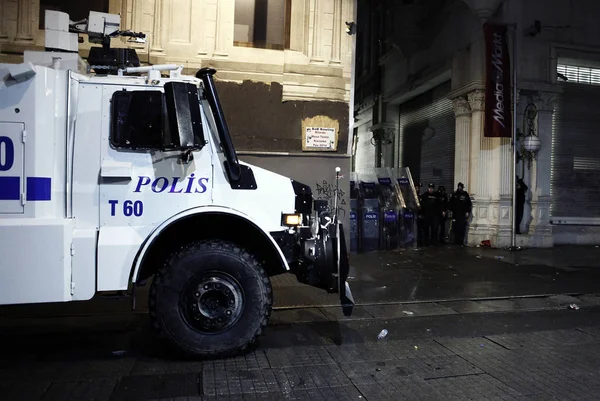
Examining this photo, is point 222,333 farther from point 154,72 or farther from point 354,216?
point 354,216

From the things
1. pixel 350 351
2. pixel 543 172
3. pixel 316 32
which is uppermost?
pixel 316 32

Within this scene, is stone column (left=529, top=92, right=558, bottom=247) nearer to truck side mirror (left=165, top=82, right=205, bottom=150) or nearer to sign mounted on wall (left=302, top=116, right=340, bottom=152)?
sign mounted on wall (left=302, top=116, right=340, bottom=152)

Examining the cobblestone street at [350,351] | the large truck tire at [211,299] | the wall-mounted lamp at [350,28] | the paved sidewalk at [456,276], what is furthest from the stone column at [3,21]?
the large truck tire at [211,299]

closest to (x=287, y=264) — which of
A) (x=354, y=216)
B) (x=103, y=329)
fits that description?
(x=103, y=329)

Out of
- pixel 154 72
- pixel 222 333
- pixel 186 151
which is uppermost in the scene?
pixel 154 72

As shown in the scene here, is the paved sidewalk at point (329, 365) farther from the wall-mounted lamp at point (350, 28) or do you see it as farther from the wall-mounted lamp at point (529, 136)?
the wall-mounted lamp at point (529, 136)

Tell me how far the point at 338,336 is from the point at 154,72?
3.56 meters

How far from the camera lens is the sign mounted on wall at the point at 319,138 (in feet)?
35.9

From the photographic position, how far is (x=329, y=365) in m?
4.55

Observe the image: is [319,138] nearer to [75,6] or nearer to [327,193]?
[327,193]

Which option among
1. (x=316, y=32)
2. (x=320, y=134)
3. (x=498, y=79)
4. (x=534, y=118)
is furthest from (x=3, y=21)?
(x=534, y=118)

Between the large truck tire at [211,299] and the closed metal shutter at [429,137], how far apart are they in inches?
491

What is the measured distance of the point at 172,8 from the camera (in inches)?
403

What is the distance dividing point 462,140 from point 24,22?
12.0 meters
